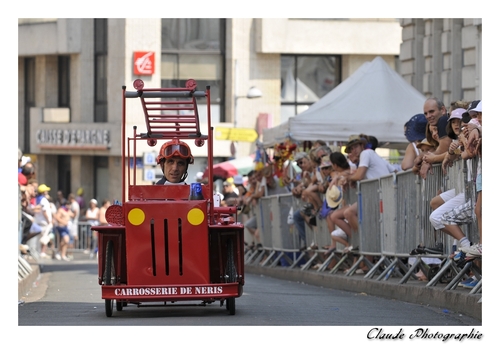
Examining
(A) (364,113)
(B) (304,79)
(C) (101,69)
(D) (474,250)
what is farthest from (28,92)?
(D) (474,250)

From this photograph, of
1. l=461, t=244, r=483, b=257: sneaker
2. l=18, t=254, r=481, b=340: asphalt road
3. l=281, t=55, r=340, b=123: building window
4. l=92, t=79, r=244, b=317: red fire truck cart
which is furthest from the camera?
l=281, t=55, r=340, b=123: building window

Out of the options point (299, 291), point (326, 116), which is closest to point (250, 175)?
point (326, 116)

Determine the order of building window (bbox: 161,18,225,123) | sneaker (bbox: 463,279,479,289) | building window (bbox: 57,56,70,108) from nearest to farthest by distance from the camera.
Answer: sneaker (bbox: 463,279,479,289) → building window (bbox: 161,18,225,123) → building window (bbox: 57,56,70,108)

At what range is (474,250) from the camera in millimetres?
12594

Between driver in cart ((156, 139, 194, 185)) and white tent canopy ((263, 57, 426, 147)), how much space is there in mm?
10436

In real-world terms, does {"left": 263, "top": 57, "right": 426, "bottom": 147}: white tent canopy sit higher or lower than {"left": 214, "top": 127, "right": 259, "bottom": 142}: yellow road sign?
higher

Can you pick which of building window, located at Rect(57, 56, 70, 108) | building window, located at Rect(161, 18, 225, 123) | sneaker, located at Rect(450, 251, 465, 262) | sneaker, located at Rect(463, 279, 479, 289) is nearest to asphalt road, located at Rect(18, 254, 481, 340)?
sneaker, located at Rect(463, 279, 479, 289)

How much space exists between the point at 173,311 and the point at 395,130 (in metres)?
10.9

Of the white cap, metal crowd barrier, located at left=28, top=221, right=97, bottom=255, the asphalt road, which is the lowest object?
metal crowd barrier, located at left=28, top=221, right=97, bottom=255

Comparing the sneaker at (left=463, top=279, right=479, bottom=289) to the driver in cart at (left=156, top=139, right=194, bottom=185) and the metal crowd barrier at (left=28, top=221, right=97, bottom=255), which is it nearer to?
the driver in cart at (left=156, top=139, right=194, bottom=185)

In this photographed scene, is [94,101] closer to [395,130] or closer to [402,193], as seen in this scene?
[395,130]

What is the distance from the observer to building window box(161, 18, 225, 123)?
4906 cm

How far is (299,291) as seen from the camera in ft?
58.1

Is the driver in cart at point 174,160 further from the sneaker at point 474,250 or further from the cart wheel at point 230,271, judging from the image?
the sneaker at point 474,250
